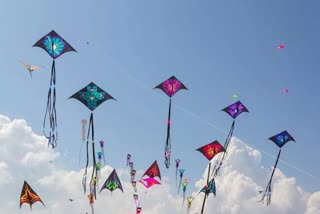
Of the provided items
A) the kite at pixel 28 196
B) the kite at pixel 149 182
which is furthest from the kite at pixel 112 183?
the kite at pixel 28 196

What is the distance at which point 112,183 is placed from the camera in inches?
2111

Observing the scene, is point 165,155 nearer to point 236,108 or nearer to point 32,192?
point 236,108

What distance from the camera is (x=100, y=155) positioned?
51406mm

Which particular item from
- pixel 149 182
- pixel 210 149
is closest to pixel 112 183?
pixel 149 182

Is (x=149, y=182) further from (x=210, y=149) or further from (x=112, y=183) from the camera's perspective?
(x=210, y=149)

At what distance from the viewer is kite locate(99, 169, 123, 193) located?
5328cm

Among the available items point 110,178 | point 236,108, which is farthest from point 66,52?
point 110,178

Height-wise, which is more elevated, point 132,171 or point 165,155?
point 132,171

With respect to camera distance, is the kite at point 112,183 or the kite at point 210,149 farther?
the kite at point 112,183

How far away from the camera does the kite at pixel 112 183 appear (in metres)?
53.3

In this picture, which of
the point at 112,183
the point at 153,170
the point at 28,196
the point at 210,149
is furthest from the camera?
the point at 112,183

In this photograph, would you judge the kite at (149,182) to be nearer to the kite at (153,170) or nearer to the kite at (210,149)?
the kite at (153,170)

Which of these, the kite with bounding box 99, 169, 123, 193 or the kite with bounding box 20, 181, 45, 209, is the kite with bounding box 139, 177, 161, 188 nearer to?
the kite with bounding box 99, 169, 123, 193

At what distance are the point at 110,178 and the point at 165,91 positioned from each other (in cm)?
1853
